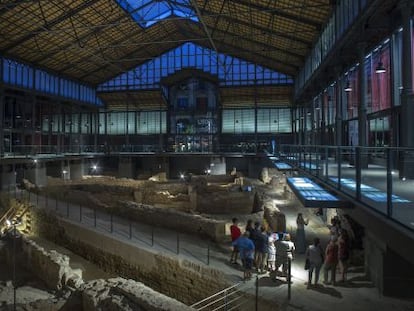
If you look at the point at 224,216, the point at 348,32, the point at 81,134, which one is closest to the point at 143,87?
the point at 81,134

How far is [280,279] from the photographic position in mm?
10289

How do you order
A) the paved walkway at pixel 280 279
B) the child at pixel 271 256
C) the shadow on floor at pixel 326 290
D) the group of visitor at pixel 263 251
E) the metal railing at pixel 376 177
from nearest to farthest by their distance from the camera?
1. the metal railing at pixel 376 177
2. the paved walkway at pixel 280 279
3. the shadow on floor at pixel 326 290
4. the group of visitor at pixel 263 251
5. the child at pixel 271 256

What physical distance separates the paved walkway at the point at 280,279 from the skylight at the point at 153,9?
19164mm

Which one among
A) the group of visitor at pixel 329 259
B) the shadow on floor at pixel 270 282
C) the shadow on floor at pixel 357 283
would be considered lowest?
the shadow on floor at pixel 357 283

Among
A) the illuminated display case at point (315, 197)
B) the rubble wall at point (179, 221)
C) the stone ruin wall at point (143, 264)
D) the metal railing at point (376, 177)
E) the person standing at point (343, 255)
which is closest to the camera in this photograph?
the metal railing at point (376, 177)

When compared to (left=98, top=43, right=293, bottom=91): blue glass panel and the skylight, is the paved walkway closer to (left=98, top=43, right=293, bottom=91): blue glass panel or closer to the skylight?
the skylight

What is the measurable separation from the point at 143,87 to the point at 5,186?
841 inches

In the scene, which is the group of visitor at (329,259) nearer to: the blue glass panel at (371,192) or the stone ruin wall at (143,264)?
the stone ruin wall at (143,264)

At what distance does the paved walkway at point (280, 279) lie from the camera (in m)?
8.84

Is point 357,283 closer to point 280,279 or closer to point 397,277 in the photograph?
point 397,277

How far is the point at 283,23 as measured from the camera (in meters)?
28.0

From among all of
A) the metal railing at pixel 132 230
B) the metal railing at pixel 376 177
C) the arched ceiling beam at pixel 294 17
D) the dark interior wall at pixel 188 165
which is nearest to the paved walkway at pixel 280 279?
the metal railing at pixel 132 230

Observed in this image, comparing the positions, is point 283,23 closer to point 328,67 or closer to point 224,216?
point 328,67

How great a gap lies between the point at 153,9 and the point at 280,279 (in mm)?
30777
